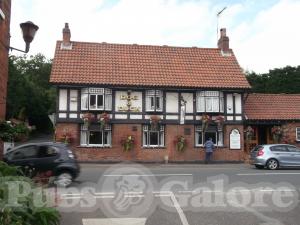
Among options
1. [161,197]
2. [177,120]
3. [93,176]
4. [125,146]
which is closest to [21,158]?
[93,176]

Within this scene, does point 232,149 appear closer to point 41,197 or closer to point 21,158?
point 21,158

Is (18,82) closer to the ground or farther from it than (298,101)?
farther from it

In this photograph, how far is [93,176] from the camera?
19.0 metres

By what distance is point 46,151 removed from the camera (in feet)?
52.4

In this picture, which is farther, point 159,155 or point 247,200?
point 159,155

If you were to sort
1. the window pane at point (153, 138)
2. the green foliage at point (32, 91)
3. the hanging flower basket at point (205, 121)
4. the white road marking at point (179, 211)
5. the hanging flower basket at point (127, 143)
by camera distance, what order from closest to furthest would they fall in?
the white road marking at point (179, 211), the hanging flower basket at point (127, 143), the hanging flower basket at point (205, 121), the window pane at point (153, 138), the green foliage at point (32, 91)

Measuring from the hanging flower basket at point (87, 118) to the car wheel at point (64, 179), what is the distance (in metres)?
12.1

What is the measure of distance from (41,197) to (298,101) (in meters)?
29.2

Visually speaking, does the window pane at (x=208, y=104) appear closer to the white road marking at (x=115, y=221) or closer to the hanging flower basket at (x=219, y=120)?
the hanging flower basket at (x=219, y=120)

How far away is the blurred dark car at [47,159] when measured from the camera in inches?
618

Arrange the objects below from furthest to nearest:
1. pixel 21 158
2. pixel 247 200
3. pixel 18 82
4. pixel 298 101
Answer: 1. pixel 18 82
2. pixel 298 101
3. pixel 21 158
4. pixel 247 200

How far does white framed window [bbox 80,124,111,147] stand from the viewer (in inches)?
1126

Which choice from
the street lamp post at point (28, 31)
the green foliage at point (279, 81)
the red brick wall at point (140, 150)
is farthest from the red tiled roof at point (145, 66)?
the green foliage at point (279, 81)

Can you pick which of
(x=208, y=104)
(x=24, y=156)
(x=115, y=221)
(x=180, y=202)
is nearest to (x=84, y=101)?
(x=208, y=104)
